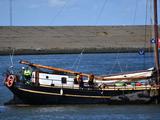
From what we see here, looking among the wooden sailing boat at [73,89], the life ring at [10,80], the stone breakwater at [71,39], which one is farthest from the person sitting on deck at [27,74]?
the stone breakwater at [71,39]

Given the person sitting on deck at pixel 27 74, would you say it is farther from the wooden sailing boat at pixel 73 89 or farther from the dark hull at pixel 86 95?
the dark hull at pixel 86 95

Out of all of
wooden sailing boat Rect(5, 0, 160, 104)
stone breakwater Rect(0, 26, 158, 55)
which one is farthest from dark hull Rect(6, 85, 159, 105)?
stone breakwater Rect(0, 26, 158, 55)

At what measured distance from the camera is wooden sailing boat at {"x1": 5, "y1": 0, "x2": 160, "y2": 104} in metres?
49.8

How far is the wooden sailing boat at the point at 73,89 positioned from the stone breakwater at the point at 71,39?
88.0 m

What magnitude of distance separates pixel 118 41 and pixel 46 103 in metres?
105

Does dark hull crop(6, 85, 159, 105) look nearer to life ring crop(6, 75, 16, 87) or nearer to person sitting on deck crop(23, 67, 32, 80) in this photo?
life ring crop(6, 75, 16, 87)

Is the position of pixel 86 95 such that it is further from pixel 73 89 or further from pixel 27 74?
pixel 27 74

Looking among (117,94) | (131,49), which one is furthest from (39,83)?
(131,49)

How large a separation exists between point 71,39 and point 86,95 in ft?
361

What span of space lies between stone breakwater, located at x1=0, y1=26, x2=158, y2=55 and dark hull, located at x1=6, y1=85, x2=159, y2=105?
8852 centimetres

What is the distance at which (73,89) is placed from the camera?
164 feet

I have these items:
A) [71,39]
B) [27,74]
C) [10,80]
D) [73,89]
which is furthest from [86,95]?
[71,39]

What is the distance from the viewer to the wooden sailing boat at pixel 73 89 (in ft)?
163

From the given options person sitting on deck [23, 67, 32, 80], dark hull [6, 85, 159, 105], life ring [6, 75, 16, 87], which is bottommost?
dark hull [6, 85, 159, 105]
